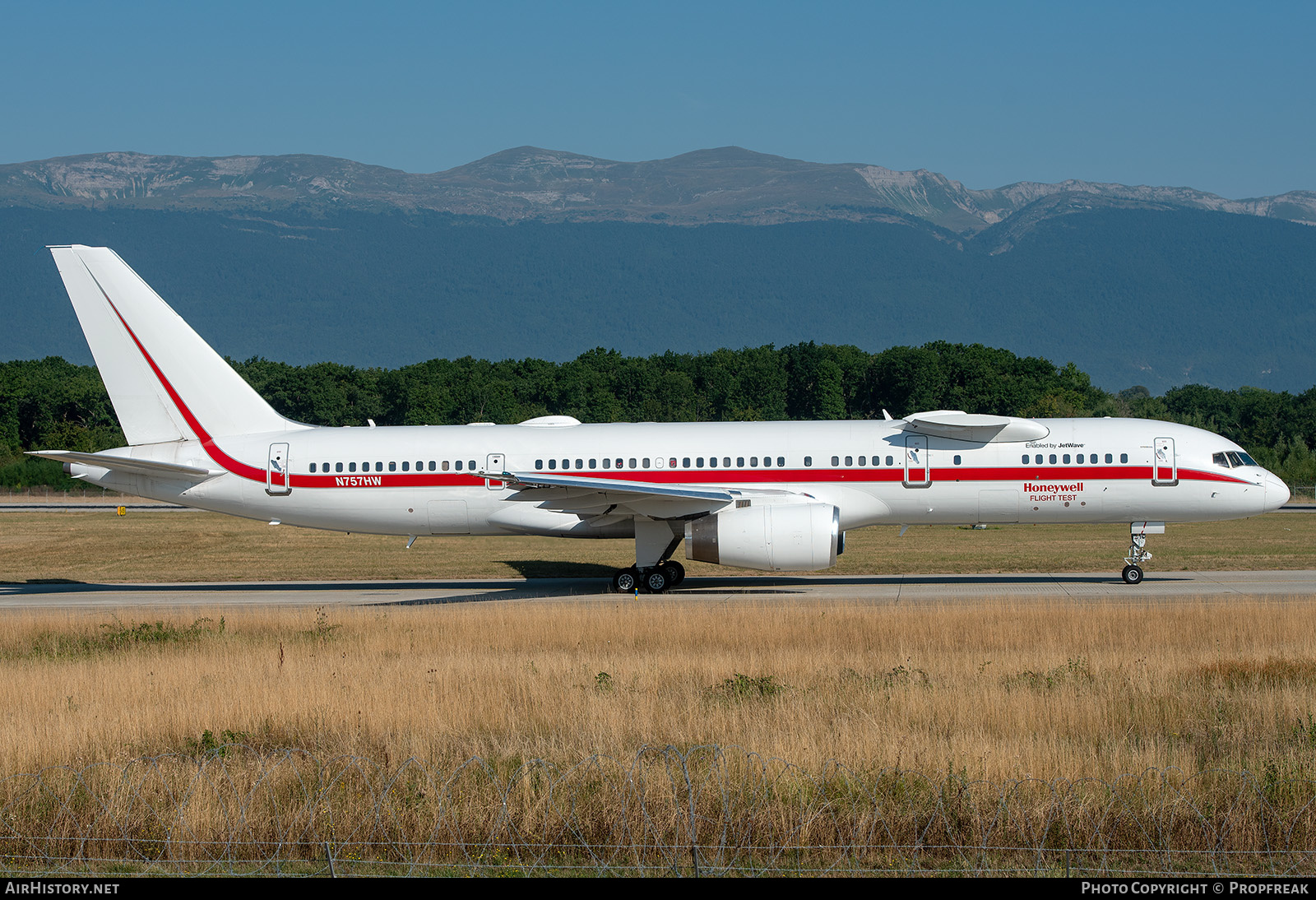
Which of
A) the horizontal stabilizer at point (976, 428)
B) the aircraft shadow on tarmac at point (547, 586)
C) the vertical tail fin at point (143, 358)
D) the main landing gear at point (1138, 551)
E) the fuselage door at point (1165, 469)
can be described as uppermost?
the vertical tail fin at point (143, 358)

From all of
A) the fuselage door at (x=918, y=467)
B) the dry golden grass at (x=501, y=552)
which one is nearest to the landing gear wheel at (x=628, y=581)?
the dry golden grass at (x=501, y=552)

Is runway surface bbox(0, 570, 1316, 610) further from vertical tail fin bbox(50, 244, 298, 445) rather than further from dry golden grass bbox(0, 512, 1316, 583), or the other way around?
vertical tail fin bbox(50, 244, 298, 445)

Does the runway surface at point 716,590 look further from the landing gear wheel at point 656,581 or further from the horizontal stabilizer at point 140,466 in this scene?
the horizontal stabilizer at point 140,466

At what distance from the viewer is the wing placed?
27453mm

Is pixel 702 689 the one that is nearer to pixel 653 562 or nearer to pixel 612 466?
pixel 653 562

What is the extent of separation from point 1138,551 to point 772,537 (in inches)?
390

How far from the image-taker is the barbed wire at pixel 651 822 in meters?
10.1

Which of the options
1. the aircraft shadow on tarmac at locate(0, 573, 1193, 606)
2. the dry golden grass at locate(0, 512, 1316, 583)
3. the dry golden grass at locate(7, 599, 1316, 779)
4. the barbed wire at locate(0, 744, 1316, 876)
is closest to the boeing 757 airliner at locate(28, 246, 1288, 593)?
the aircraft shadow on tarmac at locate(0, 573, 1193, 606)

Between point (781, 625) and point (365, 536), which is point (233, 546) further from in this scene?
point (781, 625)

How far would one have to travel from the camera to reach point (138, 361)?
3042 centimetres

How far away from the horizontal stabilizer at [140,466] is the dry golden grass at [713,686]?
6.08m

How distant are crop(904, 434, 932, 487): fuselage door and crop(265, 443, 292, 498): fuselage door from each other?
15.9 meters

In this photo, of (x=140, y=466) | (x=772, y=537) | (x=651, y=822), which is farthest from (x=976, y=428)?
(x=140, y=466)

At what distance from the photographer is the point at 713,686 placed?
16.3m
